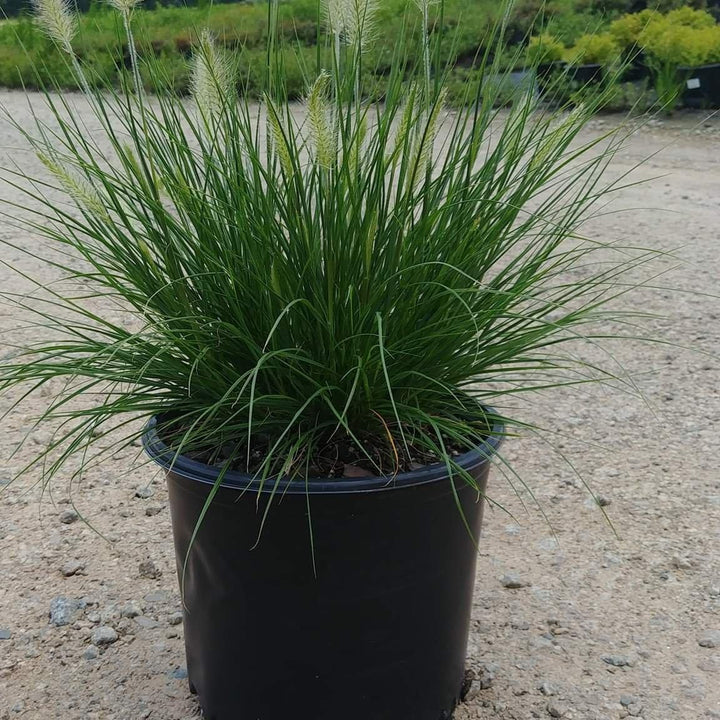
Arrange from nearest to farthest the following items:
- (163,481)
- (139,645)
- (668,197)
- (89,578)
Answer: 1. (139,645)
2. (89,578)
3. (163,481)
4. (668,197)

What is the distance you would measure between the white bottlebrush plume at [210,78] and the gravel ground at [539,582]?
79 cm

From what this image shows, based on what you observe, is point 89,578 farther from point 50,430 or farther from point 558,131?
point 558,131

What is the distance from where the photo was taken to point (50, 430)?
291cm

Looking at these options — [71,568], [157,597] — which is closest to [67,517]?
[71,568]

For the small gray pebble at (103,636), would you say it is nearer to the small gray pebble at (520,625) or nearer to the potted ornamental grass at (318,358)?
the potted ornamental grass at (318,358)

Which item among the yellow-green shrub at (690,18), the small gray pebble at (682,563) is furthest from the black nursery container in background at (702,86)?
the small gray pebble at (682,563)

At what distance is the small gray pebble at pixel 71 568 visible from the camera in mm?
2160

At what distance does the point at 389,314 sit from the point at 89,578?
1.15 m

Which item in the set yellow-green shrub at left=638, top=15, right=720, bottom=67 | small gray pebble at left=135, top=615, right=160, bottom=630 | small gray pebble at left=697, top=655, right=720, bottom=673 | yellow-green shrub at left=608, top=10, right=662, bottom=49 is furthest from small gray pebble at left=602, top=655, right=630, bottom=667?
yellow-green shrub at left=608, top=10, right=662, bottom=49

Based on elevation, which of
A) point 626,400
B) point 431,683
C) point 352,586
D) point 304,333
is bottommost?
point 626,400

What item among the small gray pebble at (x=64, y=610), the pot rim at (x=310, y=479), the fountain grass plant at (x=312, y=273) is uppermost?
the fountain grass plant at (x=312, y=273)

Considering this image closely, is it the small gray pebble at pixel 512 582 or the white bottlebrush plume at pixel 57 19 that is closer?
the white bottlebrush plume at pixel 57 19

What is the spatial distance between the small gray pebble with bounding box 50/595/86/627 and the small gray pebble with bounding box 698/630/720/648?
1.34 m

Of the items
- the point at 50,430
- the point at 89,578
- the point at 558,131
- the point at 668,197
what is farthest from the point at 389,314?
the point at 668,197
